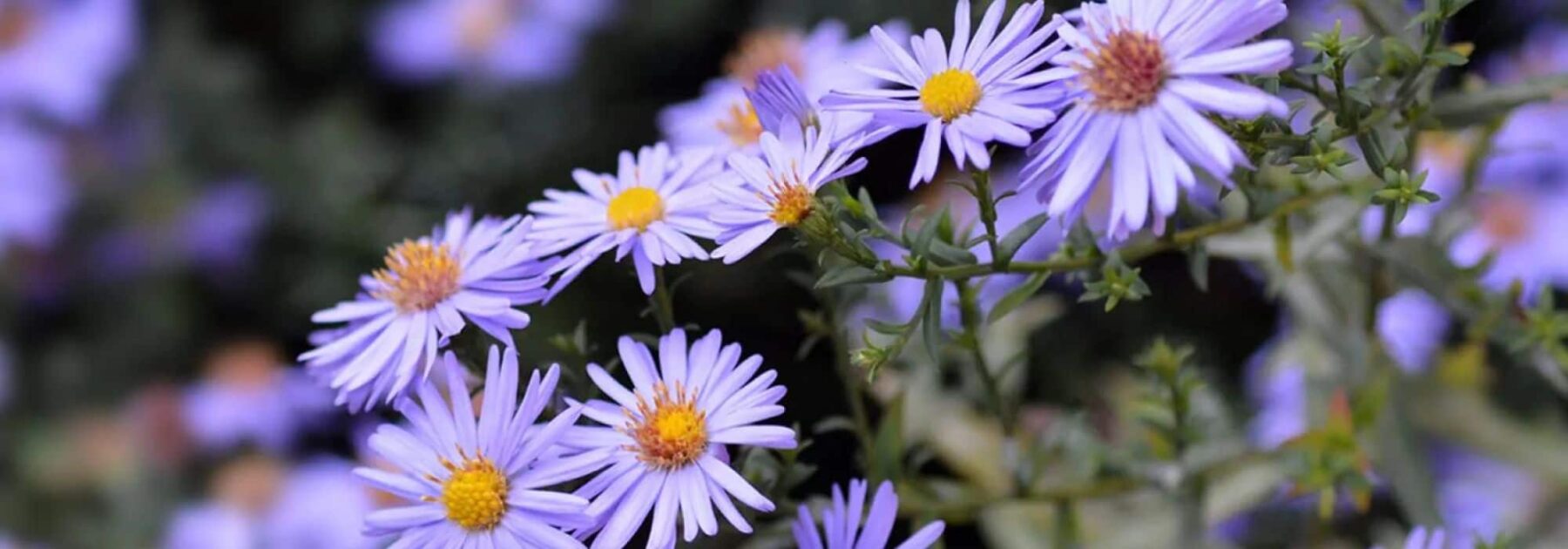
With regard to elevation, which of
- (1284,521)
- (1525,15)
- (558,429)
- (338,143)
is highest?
(338,143)

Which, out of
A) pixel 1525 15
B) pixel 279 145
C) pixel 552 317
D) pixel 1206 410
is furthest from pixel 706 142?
pixel 279 145

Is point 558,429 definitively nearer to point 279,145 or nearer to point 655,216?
point 655,216

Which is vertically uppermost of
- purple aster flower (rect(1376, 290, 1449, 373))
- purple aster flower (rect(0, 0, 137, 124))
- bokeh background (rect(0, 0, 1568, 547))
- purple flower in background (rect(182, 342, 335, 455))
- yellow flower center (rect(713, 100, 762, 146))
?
purple aster flower (rect(0, 0, 137, 124))

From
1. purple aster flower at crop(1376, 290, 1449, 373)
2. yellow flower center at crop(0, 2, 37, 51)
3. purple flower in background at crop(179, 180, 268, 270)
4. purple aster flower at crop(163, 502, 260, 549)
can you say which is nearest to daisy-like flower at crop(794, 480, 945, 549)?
purple aster flower at crop(1376, 290, 1449, 373)

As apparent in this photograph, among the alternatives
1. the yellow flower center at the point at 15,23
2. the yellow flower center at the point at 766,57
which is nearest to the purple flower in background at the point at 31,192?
the yellow flower center at the point at 15,23

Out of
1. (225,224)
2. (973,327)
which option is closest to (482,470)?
(973,327)

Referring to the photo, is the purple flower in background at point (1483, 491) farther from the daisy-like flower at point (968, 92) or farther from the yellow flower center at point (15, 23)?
the yellow flower center at point (15, 23)

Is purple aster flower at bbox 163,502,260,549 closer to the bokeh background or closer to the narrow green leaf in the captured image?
the bokeh background

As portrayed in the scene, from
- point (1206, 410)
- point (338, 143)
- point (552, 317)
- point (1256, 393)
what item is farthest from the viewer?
point (338, 143)

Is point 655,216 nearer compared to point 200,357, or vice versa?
point 655,216
